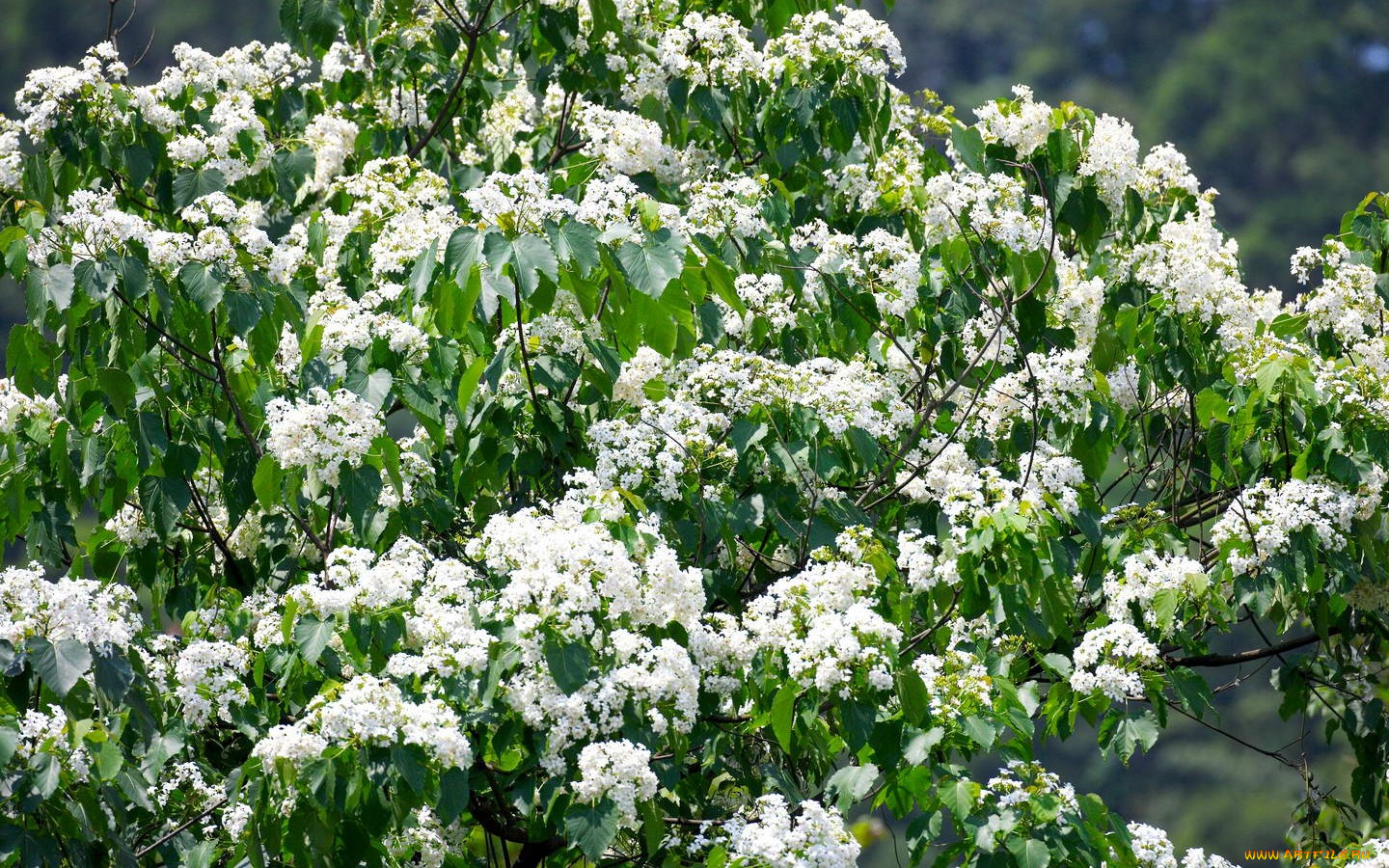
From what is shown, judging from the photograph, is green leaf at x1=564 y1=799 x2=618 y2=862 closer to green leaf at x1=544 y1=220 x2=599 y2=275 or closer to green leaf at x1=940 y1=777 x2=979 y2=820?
green leaf at x1=940 y1=777 x2=979 y2=820

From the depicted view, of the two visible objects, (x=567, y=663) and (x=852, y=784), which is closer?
(x=567, y=663)

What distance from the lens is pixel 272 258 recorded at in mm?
5531

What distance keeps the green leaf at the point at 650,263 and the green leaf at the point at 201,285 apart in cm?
134

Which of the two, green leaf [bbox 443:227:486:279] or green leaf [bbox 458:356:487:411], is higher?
green leaf [bbox 443:227:486:279]

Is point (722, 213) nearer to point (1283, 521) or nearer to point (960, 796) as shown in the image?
point (1283, 521)

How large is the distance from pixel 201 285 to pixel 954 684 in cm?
259

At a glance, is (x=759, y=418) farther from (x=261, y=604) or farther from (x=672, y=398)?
(x=261, y=604)

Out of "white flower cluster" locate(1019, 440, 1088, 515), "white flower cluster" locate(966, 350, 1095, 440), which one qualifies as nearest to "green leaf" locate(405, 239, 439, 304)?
"white flower cluster" locate(1019, 440, 1088, 515)

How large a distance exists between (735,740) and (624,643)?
1.10m

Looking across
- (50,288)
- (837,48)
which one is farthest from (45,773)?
(837,48)

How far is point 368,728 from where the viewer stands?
418 centimetres

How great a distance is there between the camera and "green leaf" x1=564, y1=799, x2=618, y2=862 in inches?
165

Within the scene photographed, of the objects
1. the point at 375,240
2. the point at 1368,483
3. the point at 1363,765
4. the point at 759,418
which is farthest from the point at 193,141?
the point at 1363,765

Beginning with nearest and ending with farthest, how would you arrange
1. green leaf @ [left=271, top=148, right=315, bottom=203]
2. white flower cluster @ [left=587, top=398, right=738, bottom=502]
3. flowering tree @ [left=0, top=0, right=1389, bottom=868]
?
flowering tree @ [left=0, top=0, right=1389, bottom=868] < white flower cluster @ [left=587, top=398, right=738, bottom=502] < green leaf @ [left=271, top=148, right=315, bottom=203]
